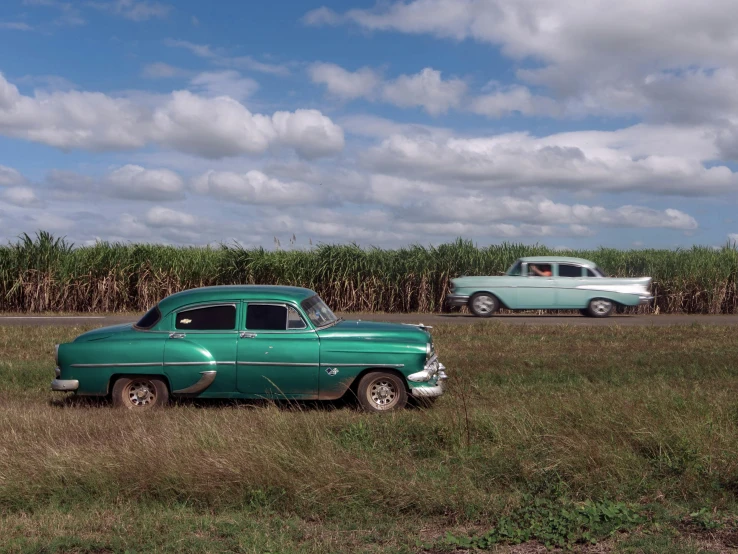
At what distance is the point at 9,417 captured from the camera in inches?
332

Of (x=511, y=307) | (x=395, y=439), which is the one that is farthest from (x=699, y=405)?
(x=511, y=307)

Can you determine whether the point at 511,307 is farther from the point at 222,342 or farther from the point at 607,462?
the point at 607,462

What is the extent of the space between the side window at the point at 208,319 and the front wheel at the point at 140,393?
745 mm

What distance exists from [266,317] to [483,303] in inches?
566

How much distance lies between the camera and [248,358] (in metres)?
9.36

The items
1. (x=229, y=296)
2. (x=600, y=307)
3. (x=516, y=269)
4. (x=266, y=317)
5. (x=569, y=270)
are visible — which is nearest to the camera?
(x=266, y=317)

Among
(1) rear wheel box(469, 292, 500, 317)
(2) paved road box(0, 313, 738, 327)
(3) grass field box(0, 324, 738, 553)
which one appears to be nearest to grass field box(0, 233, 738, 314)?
(2) paved road box(0, 313, 738, 327)

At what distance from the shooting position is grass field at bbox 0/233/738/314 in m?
27.6

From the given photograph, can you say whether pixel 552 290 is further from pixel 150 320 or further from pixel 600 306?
pixel 150 320

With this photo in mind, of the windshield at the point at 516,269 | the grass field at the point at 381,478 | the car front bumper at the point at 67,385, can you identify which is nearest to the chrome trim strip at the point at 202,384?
the grass field at the point at 381,478

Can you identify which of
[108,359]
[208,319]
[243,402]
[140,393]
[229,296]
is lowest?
[243,402]

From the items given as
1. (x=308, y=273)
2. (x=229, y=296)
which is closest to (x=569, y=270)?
(x=308, y=273)

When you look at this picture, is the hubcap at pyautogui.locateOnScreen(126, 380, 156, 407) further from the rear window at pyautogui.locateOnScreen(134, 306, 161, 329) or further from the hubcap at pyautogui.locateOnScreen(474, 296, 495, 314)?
the hubcap at pyautogui.locateOnScreen(474, 296, 495, 314)

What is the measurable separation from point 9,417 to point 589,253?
85.3 feet
